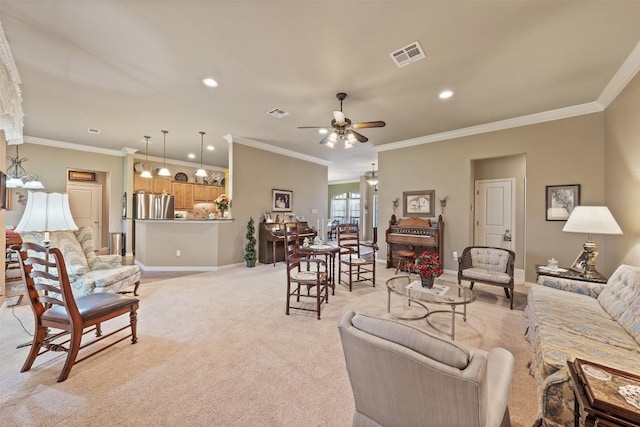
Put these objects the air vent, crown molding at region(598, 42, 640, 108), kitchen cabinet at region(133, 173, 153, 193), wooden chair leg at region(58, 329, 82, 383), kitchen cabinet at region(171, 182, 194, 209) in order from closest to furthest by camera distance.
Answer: wooden chair leg at region(58, 329, 82, 383) < crown molding at region(598, 42, 640, 108) < the air vent < kitchen cabinet at region(133, 173, 153, 193) < kitchen cabinet at region(171, 182, 194, 209)

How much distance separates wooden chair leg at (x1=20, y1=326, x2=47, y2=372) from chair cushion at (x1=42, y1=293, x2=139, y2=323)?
0.12 m

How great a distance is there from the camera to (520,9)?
207 centimetres

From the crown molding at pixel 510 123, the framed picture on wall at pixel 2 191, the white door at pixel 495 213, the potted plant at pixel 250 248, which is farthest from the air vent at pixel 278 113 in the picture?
the white door at pixel 495 213

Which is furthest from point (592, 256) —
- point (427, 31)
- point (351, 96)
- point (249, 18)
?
point (249, 18)

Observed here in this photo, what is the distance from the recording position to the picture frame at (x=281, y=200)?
6.55 m

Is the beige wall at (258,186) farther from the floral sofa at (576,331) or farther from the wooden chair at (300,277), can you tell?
the floral sofa at (576,331)

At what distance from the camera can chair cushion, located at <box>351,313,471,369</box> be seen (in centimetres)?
94

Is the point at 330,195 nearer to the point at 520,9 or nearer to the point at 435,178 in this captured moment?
the point at 435,178

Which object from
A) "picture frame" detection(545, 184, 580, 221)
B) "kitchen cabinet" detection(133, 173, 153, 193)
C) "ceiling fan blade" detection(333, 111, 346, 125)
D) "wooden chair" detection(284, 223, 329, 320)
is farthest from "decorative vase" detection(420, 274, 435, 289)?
"kitchen cabinet" detection(133, 173, 153, 193)

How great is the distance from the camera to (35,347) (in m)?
2.05

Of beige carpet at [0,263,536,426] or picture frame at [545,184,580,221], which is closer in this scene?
beige carpet at [0,263,536,426]

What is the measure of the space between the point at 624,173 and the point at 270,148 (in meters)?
6.08

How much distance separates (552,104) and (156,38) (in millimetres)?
5300

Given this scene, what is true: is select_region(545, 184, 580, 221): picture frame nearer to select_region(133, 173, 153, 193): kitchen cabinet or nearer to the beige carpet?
the beige carpet
